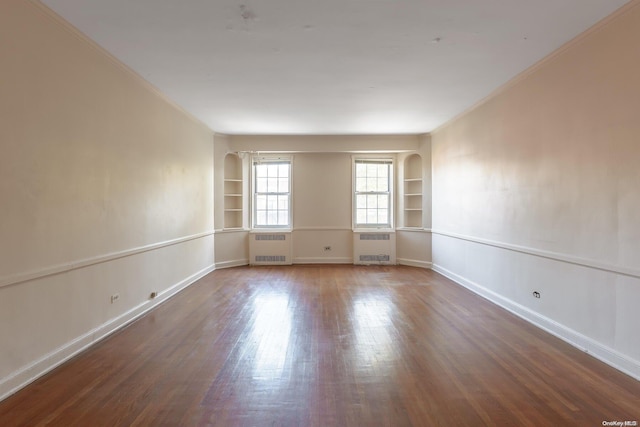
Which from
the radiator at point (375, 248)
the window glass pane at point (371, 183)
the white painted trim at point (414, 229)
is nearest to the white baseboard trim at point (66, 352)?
the radiator at point (375, 248)

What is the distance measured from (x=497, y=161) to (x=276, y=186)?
4.61 metres

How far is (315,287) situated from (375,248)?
8.30 ft

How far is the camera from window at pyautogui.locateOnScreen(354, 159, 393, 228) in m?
7.89

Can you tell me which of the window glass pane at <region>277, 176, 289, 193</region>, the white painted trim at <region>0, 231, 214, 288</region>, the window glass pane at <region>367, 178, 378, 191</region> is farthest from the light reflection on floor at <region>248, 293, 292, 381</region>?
the window glass pane at <region>367, 178, 378, 191</region>

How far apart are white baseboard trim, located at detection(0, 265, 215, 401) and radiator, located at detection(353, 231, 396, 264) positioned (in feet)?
14.0

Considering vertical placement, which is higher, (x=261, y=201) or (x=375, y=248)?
(x=261, y=201)

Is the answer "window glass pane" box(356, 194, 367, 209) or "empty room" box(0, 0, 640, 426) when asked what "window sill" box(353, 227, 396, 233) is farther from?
"empty room" box(0, 0, 640, 426)

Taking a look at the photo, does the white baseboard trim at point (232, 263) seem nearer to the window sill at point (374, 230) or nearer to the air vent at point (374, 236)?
the window sill at point (374, 230)

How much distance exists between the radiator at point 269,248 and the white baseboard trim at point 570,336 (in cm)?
396

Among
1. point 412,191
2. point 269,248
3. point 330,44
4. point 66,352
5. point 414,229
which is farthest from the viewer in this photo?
point 412,191

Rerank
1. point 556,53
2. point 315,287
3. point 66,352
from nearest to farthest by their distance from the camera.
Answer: point 66,352, point 556,53, point 315,287

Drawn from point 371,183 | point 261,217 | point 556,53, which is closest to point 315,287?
point 261,217

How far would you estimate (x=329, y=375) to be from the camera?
2633 mm

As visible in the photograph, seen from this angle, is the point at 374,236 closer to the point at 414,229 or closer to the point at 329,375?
the point at 414,229
